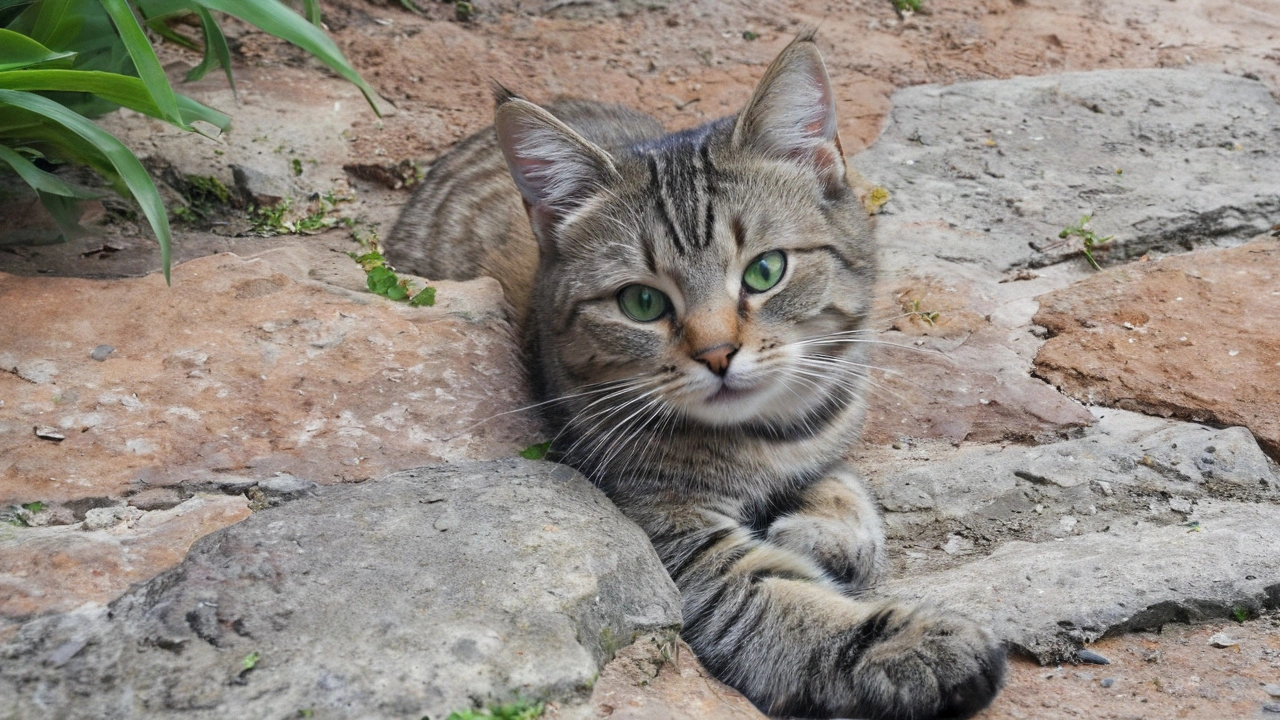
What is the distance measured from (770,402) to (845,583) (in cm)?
51

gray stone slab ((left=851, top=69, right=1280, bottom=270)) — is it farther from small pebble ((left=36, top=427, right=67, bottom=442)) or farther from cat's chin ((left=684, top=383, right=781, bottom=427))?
small pebble ((left=36, top=427, right=67, bottom=442))

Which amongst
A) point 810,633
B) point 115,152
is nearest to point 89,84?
point 115,152

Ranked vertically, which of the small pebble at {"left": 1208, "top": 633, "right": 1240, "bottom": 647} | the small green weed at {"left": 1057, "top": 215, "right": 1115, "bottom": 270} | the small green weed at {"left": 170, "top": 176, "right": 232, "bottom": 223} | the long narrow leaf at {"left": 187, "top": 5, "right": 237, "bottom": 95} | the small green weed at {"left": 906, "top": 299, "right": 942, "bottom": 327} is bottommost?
the small green weed at {"left": 170, "top": 176, "right": 232, "bottom": 223}

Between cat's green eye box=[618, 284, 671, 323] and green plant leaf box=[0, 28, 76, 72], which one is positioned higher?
green plant leaf box=[0, 28, 76, 72]

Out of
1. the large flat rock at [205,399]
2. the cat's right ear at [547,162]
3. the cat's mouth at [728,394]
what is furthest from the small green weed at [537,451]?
the cat's right ear at [547,162]

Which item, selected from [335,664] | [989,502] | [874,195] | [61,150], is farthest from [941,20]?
[335,664]

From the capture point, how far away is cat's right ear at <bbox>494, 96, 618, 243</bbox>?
2.76 metres

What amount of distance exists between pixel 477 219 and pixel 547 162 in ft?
3.73

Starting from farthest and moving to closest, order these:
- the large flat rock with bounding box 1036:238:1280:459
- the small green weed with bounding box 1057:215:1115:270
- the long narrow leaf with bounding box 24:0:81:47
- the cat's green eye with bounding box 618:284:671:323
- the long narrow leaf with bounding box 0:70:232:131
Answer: the small green weed with bounding box 1057:215:1115:270 < the large flat rock with bounding box 1036:238:1280:459 < the long narrow leaf with bounding box 24:0:81:47 < the cat's green eye with bounding box 618:284:671:323 < the long narrow leaf with bounding box 0:70:232:131

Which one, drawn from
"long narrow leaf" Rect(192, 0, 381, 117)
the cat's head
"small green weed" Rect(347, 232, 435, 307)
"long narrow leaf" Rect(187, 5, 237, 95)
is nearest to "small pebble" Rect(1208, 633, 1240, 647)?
the cat's head

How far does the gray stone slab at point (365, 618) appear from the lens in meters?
1.63

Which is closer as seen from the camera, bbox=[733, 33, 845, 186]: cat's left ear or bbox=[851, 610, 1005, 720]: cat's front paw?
bbox=[851, 610, 1005, 720]: cat's front paw

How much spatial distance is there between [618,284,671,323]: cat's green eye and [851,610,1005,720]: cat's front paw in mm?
1030

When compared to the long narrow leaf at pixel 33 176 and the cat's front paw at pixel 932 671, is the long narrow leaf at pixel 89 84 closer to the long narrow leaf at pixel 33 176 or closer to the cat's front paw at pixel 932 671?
the long narrow leaf at pixel 33 176
